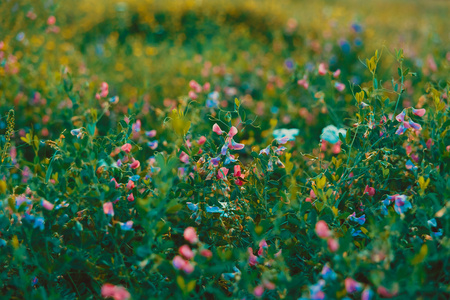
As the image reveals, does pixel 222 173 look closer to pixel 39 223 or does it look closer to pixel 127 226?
pixel 127 226

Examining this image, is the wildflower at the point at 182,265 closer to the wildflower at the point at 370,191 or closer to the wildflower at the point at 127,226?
the wildflower at the point at 127,226

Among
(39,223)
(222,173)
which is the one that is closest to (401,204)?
(222,173)

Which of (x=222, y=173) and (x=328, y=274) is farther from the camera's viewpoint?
(x=222, y=173)

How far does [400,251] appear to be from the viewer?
1.58 meters

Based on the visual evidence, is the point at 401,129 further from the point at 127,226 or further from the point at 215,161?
the point at 127,226

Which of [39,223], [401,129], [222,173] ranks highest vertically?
[401,129]

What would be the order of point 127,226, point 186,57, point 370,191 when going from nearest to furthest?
point 127,226
point 370,191
point 186,57

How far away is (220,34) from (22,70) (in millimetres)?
3402

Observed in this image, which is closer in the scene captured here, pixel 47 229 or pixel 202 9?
pixel 47 229

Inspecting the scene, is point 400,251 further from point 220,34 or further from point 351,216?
point 220,34

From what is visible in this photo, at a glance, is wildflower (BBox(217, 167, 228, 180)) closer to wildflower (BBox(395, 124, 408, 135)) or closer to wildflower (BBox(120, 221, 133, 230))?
wildflower (BBox(120, 221, 133, 230))

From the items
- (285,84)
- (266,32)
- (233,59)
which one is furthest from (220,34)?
(285,84)

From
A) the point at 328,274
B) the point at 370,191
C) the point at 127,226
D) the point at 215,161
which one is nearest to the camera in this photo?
the point at 328,274

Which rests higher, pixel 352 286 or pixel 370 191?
pixel 352 286
